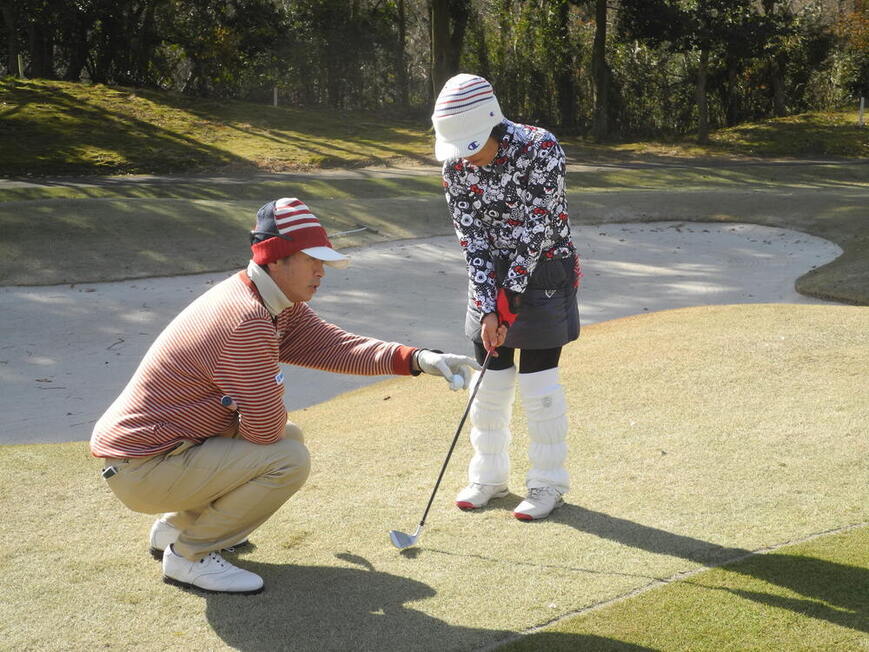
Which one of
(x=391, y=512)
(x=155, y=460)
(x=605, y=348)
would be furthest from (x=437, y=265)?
(x=155, y=460)

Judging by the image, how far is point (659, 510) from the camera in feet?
13.3

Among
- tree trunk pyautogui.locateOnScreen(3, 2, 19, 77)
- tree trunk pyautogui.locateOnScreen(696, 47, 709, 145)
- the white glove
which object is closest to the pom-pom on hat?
the white glove

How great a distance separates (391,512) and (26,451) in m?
2.21

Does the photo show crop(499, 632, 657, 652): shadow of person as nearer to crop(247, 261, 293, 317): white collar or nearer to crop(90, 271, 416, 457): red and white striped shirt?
crop(90, 271, 416, 457): red and white striped shirt

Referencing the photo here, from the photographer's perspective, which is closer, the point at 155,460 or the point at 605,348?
the point at 155,460

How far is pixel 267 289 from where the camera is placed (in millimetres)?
3266

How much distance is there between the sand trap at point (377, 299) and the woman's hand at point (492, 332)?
132 inches

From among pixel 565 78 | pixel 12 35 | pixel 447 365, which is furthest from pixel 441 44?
pixel 447 365

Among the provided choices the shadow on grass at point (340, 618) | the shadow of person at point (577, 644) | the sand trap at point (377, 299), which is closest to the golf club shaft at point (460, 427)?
the shadow on grass at point (340, 618)

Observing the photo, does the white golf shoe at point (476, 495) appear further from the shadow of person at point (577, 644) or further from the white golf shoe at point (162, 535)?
the shadow of person at point (577, 644)

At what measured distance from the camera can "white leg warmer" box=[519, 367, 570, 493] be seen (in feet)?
13.0

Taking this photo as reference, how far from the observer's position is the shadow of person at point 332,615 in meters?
3.12

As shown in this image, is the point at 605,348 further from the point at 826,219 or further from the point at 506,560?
the point at 826,219

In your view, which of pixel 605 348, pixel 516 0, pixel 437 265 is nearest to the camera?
pixel 605 348
